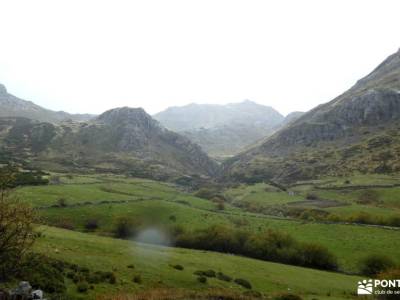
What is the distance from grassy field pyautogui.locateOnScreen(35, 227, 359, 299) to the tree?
6.46 metres

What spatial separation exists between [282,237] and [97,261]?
45678 millimetres

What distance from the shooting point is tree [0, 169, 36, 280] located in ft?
96.1

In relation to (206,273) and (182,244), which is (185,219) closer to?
(182,244)

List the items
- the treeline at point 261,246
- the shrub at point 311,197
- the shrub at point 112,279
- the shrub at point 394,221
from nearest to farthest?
the shrub at point 112,279, the treeline at point 261,246, the shrub at point 394,221, the shrub at point 311,197

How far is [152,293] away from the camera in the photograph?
128 ft

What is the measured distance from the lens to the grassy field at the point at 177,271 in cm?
4525

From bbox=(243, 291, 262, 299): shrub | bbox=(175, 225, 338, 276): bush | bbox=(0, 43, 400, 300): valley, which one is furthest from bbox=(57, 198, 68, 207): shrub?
bbox=(243, 291, 262, 299): shrub

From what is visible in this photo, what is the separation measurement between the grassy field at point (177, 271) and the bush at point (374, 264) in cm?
584

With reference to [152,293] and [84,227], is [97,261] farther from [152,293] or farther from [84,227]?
[84,227]

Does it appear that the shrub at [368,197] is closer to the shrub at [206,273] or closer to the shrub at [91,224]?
the shrub at [91,224]

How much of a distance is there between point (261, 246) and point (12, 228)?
191 feet

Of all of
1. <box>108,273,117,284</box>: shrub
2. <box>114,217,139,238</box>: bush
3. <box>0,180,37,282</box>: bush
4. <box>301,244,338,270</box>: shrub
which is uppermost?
<box>0,180,37,282</box>: bush

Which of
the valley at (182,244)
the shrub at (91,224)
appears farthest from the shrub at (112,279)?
the shrub at (91,224)
